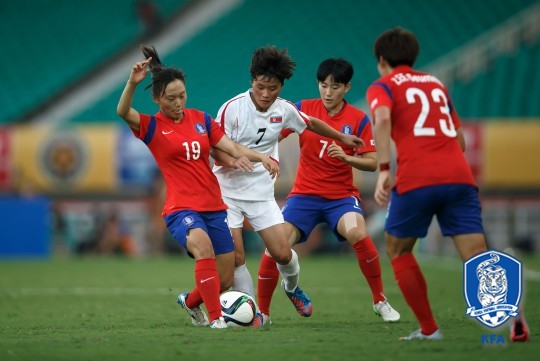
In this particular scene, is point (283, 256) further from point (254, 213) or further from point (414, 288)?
point (414, 288)

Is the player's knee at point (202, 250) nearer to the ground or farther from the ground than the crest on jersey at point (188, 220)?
nearer to the ground

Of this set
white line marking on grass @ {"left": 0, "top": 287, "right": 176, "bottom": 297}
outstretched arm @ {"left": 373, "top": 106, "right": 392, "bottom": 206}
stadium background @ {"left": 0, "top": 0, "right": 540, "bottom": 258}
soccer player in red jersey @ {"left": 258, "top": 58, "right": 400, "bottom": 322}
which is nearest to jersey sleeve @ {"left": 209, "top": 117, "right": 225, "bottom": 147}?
soccer player in red jersey @ {"left": 258, "top": 58, "right": 400, "bottom": 322}

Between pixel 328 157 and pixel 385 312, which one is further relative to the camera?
pixel 328 157

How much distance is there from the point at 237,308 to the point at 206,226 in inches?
28.8

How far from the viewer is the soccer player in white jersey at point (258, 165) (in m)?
8.30

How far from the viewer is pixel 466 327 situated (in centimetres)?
782

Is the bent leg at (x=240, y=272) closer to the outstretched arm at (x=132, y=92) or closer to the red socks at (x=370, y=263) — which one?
the red socks at (x=370, y=263)

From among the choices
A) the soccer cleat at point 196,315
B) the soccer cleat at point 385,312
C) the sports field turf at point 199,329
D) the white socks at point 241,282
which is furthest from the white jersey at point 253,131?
the soccer cleat at point 385,312

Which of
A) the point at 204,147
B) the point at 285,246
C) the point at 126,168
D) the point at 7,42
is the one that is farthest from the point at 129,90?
the point at 7,42

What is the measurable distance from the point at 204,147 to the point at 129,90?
84 cm

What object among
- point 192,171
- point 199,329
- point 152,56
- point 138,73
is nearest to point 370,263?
point 199,329

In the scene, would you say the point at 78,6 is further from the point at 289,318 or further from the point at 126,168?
the point at 289,318

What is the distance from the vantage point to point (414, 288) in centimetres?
647

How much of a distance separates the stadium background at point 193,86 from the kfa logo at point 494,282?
47.4ft
